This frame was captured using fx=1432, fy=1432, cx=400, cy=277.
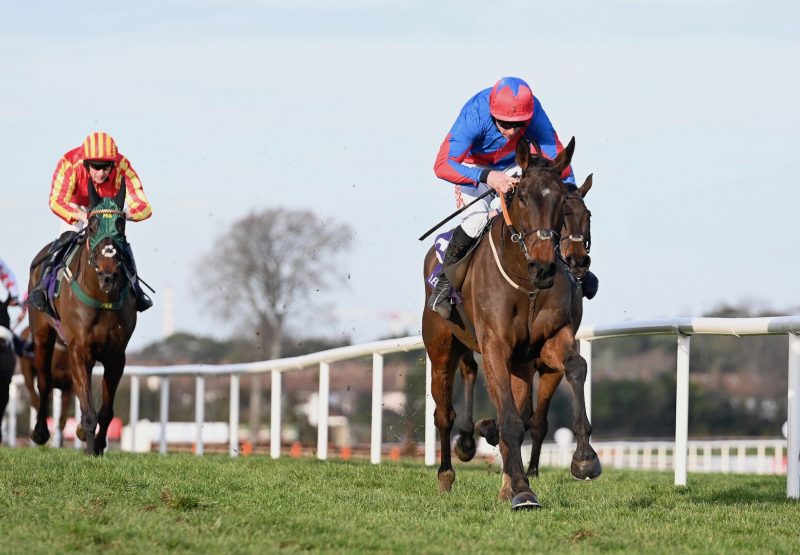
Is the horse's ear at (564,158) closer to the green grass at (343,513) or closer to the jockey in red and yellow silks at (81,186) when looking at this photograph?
the green grass at (343,513)

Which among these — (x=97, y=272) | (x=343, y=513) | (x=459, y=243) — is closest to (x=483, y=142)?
(x=459, y=243)

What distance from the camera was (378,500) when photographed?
7.42 m

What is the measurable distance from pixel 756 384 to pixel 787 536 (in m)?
68.4

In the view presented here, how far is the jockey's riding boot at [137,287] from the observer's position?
11.0 m

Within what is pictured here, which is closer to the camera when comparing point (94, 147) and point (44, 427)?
point (94, 147)

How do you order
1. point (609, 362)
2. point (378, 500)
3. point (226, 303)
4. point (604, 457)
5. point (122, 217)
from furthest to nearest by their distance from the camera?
point (609, 362) < point (226, 303) < point (604, 457) < point (122, 217) < point (378, 500)

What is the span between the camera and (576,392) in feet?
22.9

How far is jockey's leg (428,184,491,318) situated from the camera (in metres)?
8.20

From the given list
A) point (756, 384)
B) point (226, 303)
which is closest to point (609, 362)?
point (756, 384)

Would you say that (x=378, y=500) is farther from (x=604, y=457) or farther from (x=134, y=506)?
(x=604, y=457)

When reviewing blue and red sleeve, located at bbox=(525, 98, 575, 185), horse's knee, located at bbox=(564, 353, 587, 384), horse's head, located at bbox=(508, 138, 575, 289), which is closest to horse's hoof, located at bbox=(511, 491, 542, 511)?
horse's knee, located at bbox=(564, 353, 587, 384)

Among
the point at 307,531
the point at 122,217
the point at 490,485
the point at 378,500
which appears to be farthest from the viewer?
the point at 122,217

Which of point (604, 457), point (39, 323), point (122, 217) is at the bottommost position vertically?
point (604, 457)

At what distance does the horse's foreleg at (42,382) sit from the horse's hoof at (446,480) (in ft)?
18.3
